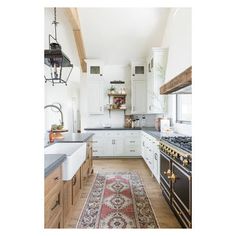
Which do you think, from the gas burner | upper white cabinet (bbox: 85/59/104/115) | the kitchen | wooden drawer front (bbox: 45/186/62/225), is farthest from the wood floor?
upper white cabinet (bbox: 85/59/104/115)

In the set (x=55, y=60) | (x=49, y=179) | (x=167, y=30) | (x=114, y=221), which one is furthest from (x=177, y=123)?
(x=49, y=179)

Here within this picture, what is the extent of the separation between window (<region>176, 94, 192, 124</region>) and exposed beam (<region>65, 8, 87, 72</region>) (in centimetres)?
265

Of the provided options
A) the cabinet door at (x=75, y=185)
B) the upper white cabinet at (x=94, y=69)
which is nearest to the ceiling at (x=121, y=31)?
the upper white cabinet at (x=94, y=69)

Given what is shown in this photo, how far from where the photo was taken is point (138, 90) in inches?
231

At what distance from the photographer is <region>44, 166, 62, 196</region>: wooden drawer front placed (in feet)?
4.95

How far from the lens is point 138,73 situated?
19.3 ft

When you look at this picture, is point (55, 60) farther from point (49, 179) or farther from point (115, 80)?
point (115, 80)

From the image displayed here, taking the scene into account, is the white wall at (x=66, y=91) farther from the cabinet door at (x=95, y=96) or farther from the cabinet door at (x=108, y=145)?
the cabinet door at (x=108, y=145)

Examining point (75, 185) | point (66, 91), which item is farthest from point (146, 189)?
point (66, 91)

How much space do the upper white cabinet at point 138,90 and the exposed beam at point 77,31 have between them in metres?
1.42

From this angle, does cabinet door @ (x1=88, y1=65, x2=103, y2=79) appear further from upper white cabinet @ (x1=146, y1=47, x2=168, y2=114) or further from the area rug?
the area rug

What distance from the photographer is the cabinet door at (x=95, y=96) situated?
19.2 feet

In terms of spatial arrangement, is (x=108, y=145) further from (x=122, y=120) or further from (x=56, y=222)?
(x=56, y=222)
